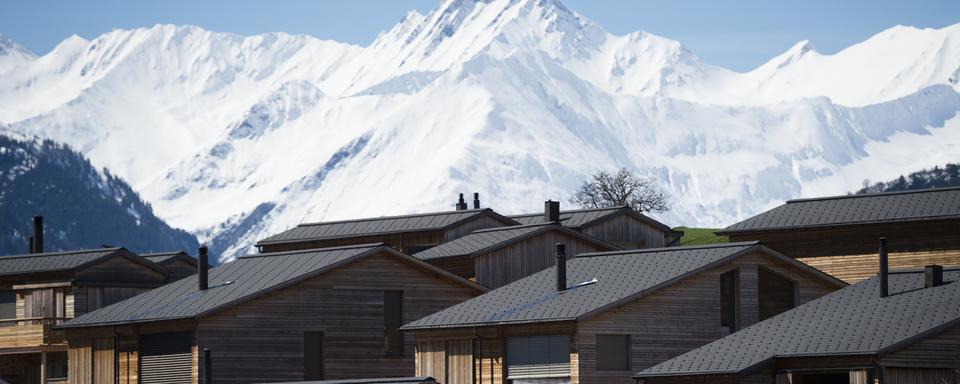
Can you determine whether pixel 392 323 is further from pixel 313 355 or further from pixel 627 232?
pixel 627 232

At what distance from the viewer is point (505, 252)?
8625cm

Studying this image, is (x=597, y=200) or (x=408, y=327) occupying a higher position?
(x=597, y=200)

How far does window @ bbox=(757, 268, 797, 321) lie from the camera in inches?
2726

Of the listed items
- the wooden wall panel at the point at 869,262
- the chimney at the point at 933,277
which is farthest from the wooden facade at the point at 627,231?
the chimney at the point at 933,277

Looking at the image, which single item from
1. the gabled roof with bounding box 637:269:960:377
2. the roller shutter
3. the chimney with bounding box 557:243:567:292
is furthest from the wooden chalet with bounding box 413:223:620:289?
the gabled roof with bounding box 637:269:960:377

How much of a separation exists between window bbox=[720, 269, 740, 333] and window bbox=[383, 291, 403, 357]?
492 inches

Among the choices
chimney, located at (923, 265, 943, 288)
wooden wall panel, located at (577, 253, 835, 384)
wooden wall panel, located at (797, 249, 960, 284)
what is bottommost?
wooden wall panel, located at (577, 253, 835, 384)

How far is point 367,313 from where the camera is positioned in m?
72.9

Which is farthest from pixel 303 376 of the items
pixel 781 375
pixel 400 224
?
pixel 400 224

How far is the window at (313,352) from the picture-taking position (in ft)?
235

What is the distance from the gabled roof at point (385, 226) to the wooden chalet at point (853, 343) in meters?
36.7

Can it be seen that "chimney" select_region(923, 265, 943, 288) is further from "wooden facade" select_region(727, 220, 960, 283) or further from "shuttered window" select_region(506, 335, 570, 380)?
"wooden facade" select_region(727, 220, 960, 283)

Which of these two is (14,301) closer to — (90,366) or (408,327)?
(90,366)

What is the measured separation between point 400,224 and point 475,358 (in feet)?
110
